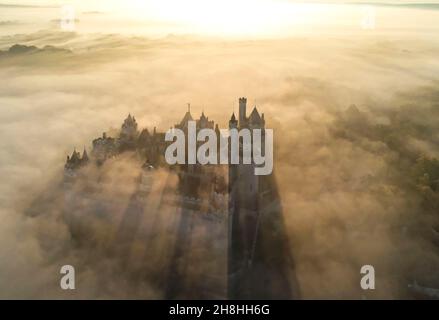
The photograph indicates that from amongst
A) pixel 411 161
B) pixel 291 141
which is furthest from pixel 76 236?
pixel 411 161

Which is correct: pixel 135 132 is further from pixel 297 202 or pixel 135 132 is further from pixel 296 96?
pixel 296 96

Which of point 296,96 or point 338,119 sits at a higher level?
point 296,96

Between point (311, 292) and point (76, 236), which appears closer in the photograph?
point (311, 292)

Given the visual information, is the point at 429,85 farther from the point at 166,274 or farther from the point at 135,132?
the point at 166,274

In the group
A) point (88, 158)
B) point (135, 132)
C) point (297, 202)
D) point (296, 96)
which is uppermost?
point (296, 96)

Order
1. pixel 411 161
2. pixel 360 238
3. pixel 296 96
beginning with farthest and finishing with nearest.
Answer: pixel 296 96, pixel 411 161, pixel 360 238

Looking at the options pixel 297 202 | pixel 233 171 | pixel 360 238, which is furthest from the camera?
pixel 297 202
